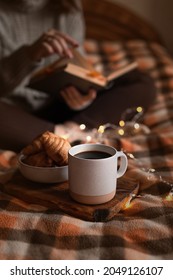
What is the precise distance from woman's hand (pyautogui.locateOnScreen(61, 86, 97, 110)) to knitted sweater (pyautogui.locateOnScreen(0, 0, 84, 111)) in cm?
13

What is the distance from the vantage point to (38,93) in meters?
1.30

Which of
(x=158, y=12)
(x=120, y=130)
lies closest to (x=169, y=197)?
(x=120, y=130)

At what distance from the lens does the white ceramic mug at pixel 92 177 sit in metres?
0.62

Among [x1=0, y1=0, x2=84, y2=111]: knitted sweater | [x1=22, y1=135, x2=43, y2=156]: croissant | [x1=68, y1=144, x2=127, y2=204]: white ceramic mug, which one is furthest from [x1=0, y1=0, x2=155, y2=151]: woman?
[x1=68, y1=144, x2=127, y2=204]: white ceramic mug

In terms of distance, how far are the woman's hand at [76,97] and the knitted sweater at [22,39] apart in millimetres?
133

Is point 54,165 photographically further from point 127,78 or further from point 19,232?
point 127,78

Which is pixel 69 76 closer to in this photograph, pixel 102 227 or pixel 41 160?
pixel 41 160

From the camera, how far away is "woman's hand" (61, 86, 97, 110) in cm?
116

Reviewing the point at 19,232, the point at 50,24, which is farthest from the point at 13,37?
the point at 19,232

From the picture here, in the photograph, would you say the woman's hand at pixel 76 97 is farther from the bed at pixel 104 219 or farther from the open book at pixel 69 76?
the bed at pixel 104 219

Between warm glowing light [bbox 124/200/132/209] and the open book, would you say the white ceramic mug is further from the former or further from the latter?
the open book

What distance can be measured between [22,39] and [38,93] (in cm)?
20

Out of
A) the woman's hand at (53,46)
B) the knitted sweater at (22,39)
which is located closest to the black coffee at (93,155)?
the woman's hand at (53,46)
